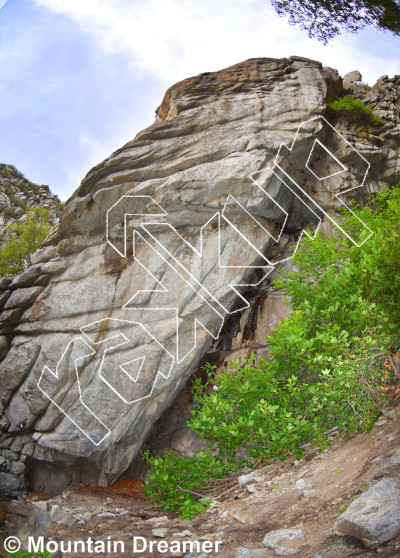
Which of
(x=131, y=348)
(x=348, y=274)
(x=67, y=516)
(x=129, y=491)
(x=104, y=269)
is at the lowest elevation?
(x=129, y=491)

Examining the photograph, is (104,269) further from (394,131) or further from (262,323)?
(394,131)

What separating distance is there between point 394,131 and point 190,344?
11.2 metres

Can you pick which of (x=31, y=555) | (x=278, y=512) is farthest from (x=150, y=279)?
(x=278, y=512)

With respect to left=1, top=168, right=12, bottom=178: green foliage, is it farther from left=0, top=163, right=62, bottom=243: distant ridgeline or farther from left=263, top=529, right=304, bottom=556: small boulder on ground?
left=263, top=529, right=304, bottom=556: small boulder on ground

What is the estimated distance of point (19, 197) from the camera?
124 feet

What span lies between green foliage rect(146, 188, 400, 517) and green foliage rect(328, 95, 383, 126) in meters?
7.81

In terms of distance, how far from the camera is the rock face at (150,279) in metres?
12.5

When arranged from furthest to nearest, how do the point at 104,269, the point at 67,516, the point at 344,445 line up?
the point at 104,269
the point at 67,516
the point at 344,445

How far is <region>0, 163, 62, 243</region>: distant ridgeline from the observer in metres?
34.2

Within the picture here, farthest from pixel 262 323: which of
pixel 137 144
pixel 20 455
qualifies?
pixel 20 455

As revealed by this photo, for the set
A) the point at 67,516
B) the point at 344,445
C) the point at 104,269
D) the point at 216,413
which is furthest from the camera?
the point at 104,269

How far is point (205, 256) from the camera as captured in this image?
13016 millimetres

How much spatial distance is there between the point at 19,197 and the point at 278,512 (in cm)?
3716

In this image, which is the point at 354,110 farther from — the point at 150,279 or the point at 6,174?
the point at 6,174
